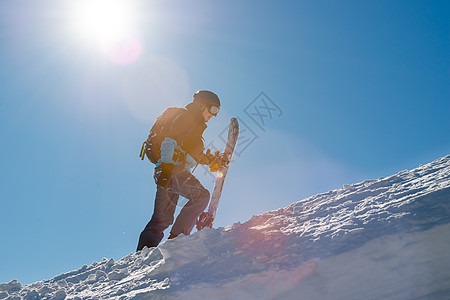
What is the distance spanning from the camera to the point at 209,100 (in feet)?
19.1

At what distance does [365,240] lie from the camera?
8.45 ft

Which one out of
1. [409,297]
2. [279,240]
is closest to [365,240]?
[409,297]

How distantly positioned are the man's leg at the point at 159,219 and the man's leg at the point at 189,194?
249mm

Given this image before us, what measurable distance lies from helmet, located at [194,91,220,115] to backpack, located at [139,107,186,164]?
410mm

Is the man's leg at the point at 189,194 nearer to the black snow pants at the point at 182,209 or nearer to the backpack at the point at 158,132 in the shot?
the black snow pants at the point at 182,209

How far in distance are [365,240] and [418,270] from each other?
0.38 m

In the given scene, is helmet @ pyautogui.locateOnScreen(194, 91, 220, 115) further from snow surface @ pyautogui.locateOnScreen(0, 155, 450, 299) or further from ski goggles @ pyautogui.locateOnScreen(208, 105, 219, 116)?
snow surface @ pyautogui.locateOnScreen(0, 155, 450, 299)

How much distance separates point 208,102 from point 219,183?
5.06 feet

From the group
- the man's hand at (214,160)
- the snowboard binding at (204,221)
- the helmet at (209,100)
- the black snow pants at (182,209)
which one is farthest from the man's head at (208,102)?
the snowboard binding at (204,221)

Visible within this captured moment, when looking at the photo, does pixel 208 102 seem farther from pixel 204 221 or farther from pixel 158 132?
pixel 204 221

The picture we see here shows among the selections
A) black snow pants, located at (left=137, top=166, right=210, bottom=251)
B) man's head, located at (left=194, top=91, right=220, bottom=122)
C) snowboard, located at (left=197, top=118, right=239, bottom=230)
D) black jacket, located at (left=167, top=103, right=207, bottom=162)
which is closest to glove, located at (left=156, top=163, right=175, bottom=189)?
black snow pants, located at (left=137, top=166, right=210, bottom=251)

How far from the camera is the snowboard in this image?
18.9 feet

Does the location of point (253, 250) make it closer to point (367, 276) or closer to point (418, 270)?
point (367, 276)

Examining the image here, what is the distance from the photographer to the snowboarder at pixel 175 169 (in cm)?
512
